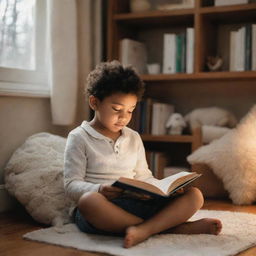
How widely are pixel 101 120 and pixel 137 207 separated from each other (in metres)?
0.35

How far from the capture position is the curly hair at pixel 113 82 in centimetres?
175

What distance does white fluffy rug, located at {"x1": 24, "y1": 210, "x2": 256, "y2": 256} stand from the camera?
146cm

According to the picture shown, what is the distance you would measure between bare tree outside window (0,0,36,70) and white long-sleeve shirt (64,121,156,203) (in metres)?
0.79

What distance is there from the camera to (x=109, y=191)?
156cm

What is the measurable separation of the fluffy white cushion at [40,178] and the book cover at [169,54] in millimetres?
784

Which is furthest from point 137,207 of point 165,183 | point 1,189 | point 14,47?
point 14,47

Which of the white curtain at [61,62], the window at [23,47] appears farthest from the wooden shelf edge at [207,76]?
the window at [23,47]

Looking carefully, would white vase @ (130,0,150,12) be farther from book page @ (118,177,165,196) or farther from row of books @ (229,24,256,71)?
book page @ (118,177,165,196)

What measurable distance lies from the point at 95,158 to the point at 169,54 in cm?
124

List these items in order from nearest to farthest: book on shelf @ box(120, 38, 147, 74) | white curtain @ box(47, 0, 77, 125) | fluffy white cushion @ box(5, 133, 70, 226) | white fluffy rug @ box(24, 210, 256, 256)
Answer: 1. white fluffy rug @ box(24, 210, 256, 256)
2. fluffy white cushion @ box(5, 133, 70, 226)
3. white curtain @ box(47, 0, 77, 125)
4. book on shelf @ box(120, 38, 147, 74)

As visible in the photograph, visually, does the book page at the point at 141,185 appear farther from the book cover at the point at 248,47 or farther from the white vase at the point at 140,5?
the white vase at the point at 140,5

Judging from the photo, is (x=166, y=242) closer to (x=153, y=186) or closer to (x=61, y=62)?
(x=153, y=186)

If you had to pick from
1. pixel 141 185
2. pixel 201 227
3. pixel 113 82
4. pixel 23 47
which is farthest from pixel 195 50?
pixel 141 185

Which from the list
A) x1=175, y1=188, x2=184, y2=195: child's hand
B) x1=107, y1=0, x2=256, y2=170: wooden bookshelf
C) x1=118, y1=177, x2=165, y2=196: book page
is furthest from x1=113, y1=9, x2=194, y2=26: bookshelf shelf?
x1=118, y1=177, x2=165, y2=196: book page
